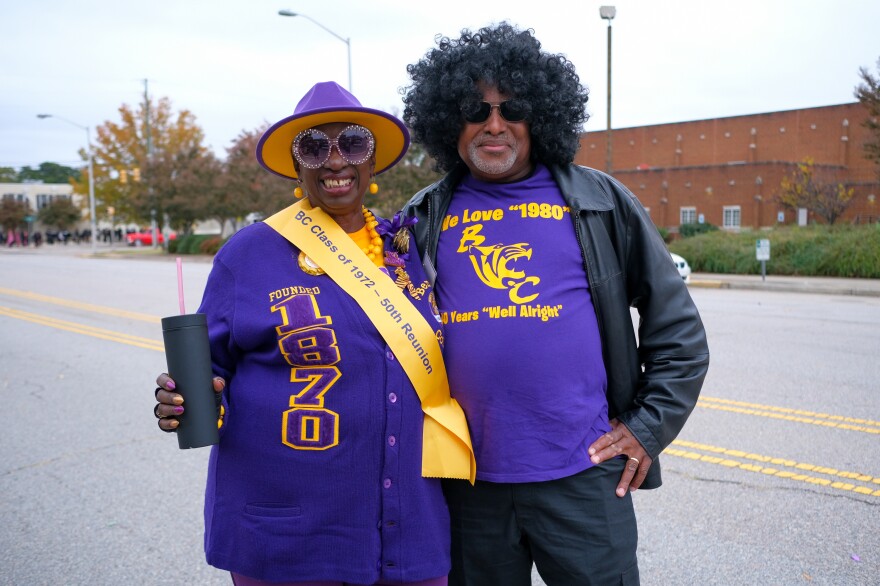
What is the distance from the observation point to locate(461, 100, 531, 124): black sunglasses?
8.25ft

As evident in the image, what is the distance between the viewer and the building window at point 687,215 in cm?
3997

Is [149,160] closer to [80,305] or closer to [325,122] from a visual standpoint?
[80,305]

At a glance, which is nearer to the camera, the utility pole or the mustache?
the mustache

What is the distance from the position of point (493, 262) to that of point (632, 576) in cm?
103

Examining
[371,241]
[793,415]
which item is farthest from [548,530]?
[793,415]

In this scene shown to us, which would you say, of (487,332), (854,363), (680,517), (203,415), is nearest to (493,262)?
(487,332)

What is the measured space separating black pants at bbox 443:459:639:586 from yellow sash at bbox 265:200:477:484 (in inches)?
6.8

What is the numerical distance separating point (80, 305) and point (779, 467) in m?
13.6

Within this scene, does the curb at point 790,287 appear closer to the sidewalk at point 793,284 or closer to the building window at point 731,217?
the sidewalk at point 793,284

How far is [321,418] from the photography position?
2057mm

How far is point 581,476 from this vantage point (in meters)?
2.26

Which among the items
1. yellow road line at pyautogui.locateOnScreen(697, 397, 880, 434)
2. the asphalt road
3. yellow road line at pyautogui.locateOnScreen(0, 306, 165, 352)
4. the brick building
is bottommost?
the asphalt road

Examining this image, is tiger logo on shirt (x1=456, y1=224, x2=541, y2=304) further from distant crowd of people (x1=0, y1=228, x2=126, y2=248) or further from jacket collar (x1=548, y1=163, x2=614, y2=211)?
distant crowd of people (x1=0, y1=228, x2=126, y2=248)

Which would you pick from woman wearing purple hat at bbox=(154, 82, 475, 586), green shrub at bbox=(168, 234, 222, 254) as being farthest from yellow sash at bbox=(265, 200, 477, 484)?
green shrub at bbox=(168, 234, 222, 254)
